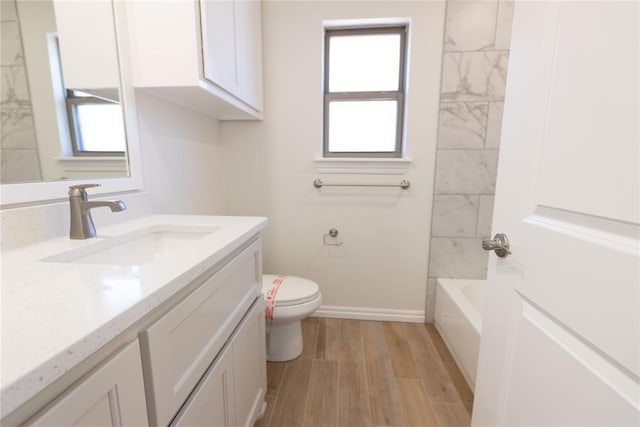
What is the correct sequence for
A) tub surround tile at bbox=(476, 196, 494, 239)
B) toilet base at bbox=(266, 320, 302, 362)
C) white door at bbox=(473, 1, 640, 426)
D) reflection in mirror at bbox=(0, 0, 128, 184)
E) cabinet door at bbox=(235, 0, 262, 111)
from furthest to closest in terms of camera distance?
tub surround tile at bbox=(476, 196, 494, 239), toilet base at bbox=(266, 320, 302, 362), cabinet door at bbox=(235, 0, 262, 111), reflection in mirror at bbox=(0, 0, 128, 184), white door at bbox=(473, 1, 640, 426)

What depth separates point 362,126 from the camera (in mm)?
2039

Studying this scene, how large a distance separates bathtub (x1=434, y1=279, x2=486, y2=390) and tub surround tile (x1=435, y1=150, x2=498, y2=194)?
0.64 metres

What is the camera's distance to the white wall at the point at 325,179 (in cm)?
178

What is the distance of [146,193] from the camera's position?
1.23m

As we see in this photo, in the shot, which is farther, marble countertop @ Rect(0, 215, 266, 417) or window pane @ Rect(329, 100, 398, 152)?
window pane @ Rect(329, 100, 398, 152)

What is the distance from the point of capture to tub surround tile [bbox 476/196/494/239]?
1866mm

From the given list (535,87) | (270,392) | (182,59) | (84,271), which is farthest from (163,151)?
(535,87)

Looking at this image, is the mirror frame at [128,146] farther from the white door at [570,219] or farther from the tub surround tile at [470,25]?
the tub surround tile at [470,25]

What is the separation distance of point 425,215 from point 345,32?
1.36 m

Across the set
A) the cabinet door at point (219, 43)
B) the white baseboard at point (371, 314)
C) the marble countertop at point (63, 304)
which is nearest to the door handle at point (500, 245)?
the marble countertop at point (63, 304)

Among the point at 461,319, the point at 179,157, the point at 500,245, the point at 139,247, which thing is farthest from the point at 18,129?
the point at 461,319

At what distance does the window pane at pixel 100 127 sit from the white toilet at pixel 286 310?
1.00 m

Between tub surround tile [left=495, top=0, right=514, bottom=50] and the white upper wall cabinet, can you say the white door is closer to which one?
the white upper wall cabinet

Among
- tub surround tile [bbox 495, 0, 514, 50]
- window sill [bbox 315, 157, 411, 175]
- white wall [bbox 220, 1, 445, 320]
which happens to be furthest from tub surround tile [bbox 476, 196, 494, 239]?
tub surround tile [bbox 495, 0, 514, 50]
